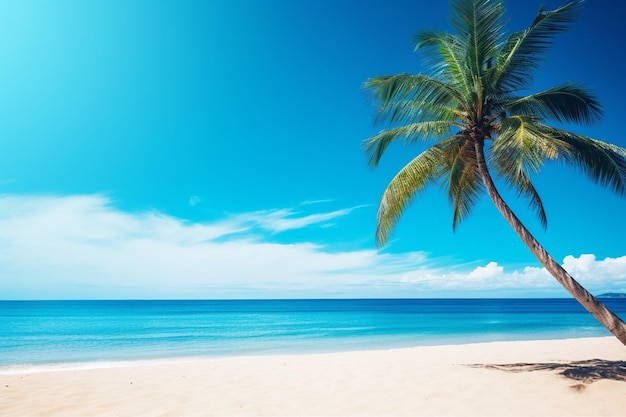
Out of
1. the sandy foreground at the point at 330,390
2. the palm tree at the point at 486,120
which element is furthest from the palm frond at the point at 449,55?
the sandy foreground at the point at 330,390

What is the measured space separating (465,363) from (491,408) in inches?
156

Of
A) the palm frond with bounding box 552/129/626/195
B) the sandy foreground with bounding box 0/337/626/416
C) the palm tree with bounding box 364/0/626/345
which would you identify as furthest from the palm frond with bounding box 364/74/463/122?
the sandy foreground with bounding box 0/337/626/416

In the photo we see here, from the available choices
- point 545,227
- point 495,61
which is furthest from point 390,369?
point 495,61

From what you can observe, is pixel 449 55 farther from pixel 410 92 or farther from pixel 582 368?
pixel 582 368

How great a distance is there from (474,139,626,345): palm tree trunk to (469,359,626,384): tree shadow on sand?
902mm

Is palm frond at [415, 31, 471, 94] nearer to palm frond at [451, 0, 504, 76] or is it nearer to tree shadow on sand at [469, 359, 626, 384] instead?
palm frond at [451, 0, 504, 76]

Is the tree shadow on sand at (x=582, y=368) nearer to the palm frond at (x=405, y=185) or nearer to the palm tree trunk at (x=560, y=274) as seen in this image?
the palm tree trunk at (x=560, y=274)

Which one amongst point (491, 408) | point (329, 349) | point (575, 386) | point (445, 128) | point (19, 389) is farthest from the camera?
point (329, 349)

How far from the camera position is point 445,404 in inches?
218

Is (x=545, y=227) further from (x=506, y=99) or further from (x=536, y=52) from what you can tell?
(x=536, y=52)

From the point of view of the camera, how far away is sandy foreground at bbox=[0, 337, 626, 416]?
17.8 feet

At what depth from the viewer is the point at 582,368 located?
7504mm

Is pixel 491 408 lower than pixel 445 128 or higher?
lower

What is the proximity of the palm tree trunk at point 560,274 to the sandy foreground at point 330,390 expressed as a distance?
971 millimetres
